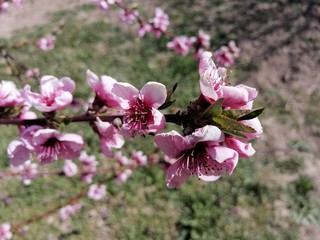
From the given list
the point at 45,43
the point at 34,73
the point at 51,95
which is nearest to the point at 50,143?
the point at 51,95

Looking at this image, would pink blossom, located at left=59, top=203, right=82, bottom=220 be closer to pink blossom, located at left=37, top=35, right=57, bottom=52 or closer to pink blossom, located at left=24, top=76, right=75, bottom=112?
pink blossom, located at left=37, top=35, right=57, bottom=52

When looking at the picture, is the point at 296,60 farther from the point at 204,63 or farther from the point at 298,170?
the point at 204,63

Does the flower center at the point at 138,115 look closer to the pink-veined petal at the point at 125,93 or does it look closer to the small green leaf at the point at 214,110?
the pink-veined petal at the point at 125,93

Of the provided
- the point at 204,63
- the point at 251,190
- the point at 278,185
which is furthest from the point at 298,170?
the point at 204,63

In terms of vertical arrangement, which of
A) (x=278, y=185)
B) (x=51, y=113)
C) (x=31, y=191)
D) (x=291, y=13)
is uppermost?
(x=51, y=113)

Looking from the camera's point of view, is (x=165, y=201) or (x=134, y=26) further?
(x=134, y=26)

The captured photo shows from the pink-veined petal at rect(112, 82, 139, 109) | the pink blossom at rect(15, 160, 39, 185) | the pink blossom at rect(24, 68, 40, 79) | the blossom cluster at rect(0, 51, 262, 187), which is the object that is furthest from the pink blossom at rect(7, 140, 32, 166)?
the pink blossom at rect(15, 160, 39, 185)

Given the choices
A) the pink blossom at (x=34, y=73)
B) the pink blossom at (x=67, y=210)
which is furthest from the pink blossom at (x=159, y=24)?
the pink blossom at (x=67, y=210)

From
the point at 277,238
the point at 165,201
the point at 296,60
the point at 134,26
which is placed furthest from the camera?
the point at 134,26
